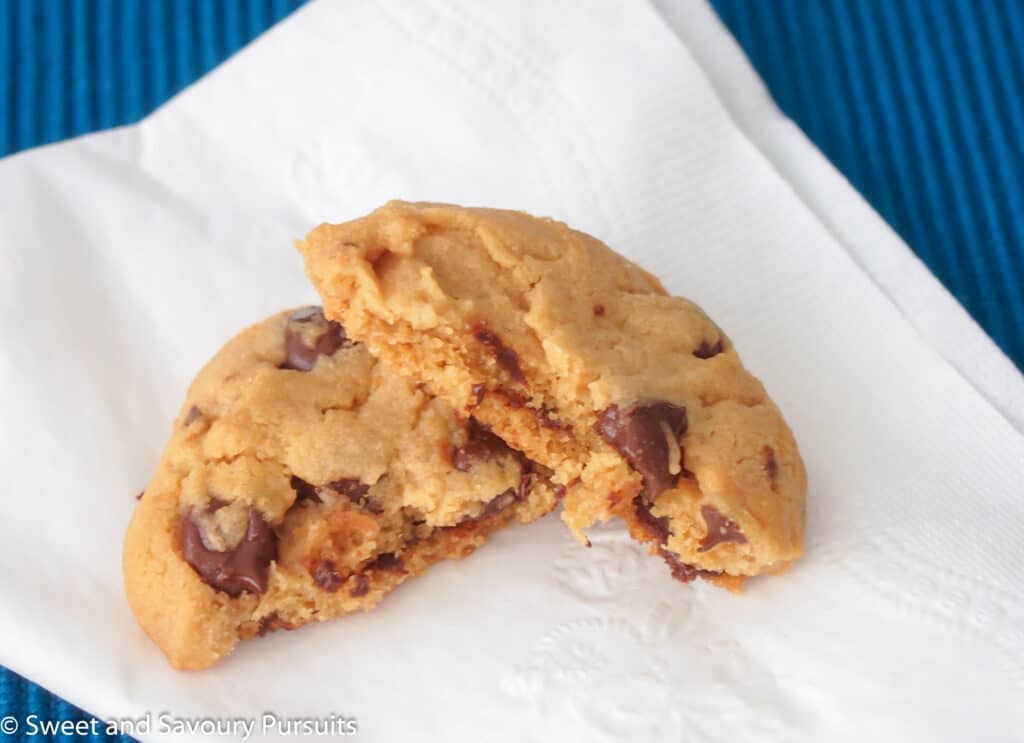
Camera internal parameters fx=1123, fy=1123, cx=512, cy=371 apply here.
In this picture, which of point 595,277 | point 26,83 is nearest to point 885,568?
point 595,277

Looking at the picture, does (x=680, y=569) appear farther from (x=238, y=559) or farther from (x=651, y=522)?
(x=238, y=559)

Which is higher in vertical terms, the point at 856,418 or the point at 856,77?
the point at 856,77

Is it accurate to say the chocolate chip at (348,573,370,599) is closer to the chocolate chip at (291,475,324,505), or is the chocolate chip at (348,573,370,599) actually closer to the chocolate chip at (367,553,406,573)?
the chocolate chip at (367,553,406,573)

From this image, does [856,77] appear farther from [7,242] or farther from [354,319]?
[7,242]

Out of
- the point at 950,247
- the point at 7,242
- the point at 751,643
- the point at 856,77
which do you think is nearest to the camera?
the point at 751,643

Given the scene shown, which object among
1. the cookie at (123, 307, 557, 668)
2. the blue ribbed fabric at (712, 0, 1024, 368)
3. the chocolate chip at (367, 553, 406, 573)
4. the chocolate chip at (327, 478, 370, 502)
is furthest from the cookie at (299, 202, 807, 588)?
the blue ribbed fabric at (712, 0, 1024, 368)

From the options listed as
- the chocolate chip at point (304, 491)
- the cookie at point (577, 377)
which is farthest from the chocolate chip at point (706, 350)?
the chocolate chip at point (304, 491)

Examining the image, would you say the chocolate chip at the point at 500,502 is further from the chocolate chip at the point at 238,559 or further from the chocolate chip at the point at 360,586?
the chocolate chip at the point at 238,559

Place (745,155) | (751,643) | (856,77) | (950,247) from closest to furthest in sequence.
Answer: (751,643) → (745,155) → (950,247) → (856,77)
